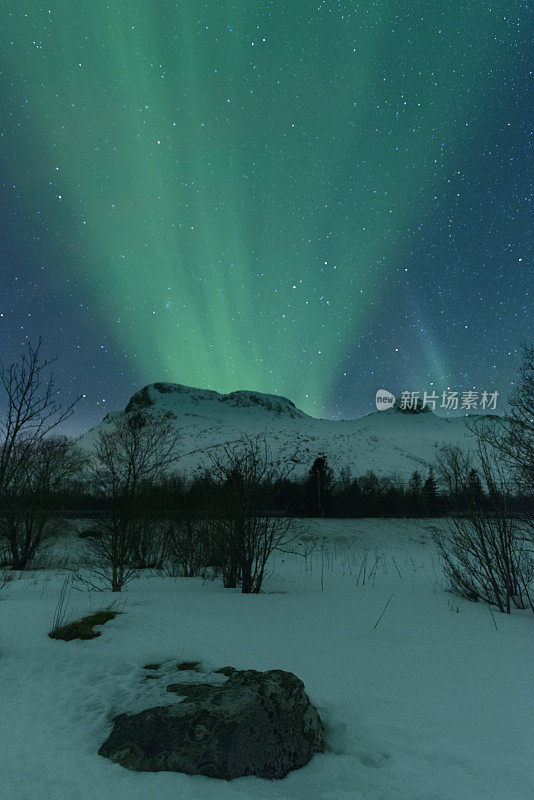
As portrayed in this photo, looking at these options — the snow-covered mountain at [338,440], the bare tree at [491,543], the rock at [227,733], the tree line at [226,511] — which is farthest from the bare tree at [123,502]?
the snow-covered mountain at [338,440]

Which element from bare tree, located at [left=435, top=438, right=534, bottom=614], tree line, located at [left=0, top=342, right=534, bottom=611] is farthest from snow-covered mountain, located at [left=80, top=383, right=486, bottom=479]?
bare tree, located at [left=435, top=438, right=534, bottom=614]

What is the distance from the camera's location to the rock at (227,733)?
6.15 feet

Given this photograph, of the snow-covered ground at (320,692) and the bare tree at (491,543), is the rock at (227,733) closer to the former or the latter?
the snow-covered ground at (320,692)

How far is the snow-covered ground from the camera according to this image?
5.82 feet

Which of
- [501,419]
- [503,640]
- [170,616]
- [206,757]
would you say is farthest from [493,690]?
[501,419]

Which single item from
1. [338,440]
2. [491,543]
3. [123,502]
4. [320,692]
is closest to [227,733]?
[320,692]

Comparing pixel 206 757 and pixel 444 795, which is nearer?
pixel 444 795

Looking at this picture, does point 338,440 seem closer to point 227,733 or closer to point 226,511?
point 226,511

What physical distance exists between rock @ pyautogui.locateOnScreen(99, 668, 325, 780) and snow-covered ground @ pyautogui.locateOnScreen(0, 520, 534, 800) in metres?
0.07

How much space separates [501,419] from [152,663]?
903 cm

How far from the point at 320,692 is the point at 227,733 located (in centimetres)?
98

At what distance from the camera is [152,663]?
302 cm

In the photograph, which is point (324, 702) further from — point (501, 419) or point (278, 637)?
point (501, 419)

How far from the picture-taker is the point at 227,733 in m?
1.96
